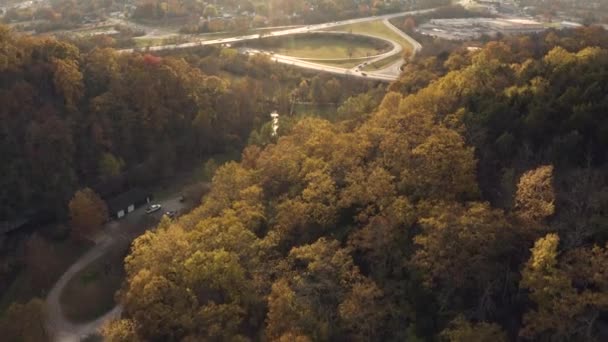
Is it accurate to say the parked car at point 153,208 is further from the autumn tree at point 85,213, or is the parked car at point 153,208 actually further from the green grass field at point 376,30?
the green grass field at point 376,30

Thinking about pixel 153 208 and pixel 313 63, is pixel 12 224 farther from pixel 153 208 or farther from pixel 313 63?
pixel 313 63

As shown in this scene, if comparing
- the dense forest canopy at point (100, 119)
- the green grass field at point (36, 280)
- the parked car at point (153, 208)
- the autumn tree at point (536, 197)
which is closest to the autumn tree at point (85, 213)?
the green grass field at point (36, 280)

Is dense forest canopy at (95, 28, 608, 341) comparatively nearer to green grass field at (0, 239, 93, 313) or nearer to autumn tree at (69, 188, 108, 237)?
green grass field at (0, 239, 93, 313)

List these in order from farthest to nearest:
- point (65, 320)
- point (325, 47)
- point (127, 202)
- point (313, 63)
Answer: point (325, 47) → point (313, 63) → point (127, 202) → point (65, 320)

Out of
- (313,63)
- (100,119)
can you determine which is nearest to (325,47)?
(313,63)

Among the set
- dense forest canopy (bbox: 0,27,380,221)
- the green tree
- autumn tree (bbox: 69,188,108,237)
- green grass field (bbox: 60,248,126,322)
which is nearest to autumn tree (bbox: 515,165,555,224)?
green grass field (bbox: 60,248,126,322)

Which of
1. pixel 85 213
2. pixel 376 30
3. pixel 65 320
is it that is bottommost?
pixel 65 320

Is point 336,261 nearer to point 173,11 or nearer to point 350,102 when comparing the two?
point 350,102
